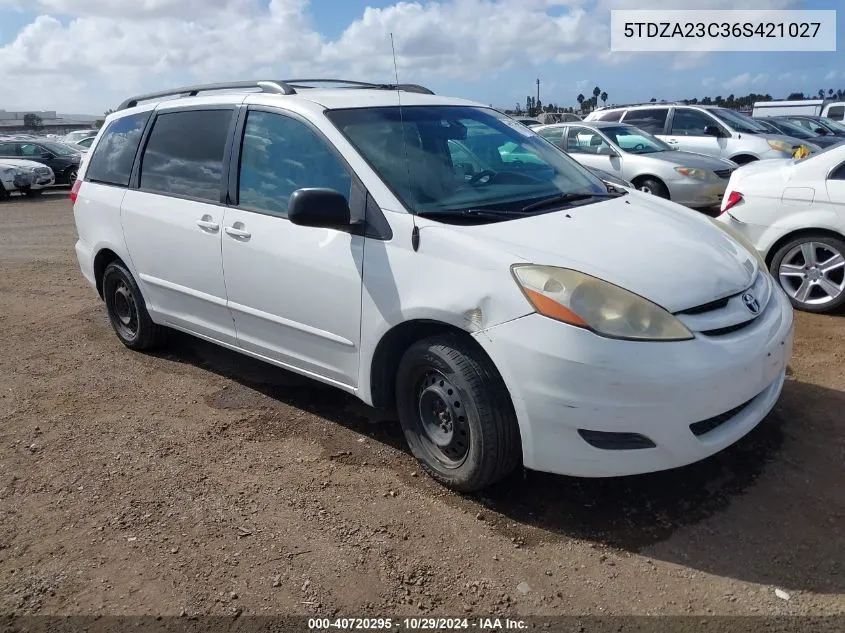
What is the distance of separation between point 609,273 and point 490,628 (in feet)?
4.63

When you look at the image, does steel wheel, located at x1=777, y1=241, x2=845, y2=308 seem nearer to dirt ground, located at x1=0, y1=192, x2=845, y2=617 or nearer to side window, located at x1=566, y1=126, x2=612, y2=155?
dirt ground, located at x1=0, y1=192, x2=845, y2=617

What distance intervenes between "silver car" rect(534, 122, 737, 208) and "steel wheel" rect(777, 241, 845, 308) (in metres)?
3.78

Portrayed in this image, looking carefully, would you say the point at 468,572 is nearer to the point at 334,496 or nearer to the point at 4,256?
the point at 334,496

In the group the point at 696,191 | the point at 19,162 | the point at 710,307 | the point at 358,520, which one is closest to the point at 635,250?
the point at 710,307

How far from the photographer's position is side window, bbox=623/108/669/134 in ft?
42.3

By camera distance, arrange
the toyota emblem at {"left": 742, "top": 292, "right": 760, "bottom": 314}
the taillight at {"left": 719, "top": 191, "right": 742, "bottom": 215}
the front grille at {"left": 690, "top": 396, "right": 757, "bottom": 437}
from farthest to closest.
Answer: the taillight at {"left": 719, "top": 191, "right": 742, "bottom": 215} → the toyota emblem at {"left": 742, "top": 292, "right": 760, "bottom": 314} → the front grille at {"left": 690, "top": 396, "right": 757, "bottom": 437}

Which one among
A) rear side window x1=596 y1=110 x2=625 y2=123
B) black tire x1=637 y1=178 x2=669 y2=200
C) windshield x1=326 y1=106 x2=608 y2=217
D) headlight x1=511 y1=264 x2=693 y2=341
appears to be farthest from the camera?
rear side window x1=596 y1=110 x2=625 y2=123

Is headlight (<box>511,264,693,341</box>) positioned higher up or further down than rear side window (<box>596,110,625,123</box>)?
further down

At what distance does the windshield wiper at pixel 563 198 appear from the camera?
3422 mm

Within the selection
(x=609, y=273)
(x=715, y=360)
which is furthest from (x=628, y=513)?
(x=609, y=273)

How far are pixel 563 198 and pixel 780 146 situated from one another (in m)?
10.1

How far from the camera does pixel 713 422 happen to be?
2.91m

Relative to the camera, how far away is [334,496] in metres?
3.28

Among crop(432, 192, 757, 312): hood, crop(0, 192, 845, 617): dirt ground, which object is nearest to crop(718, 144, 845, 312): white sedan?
crop(0, 192, 845, 617): dirt ground
